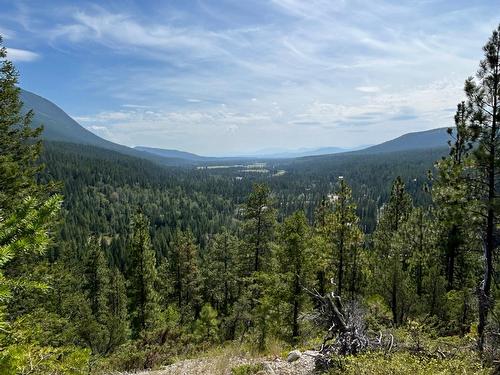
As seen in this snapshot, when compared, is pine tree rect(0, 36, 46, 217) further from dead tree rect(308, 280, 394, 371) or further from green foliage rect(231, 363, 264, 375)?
dead tree rect(308, 280, 394, 371)

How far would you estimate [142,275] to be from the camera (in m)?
23.6

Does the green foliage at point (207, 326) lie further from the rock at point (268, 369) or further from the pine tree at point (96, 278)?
the rock at point (268, 369)

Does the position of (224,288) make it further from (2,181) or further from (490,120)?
(490,120)

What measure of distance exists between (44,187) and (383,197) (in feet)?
551

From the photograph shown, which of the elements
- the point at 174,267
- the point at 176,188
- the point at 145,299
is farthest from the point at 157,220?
the point at 145,299

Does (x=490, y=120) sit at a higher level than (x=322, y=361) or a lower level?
higher

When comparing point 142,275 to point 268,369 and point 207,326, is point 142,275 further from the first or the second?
point 268,369

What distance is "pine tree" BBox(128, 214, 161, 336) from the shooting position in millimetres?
22656

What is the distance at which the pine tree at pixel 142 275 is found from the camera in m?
22.7

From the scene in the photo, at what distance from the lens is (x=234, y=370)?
7.93 meters

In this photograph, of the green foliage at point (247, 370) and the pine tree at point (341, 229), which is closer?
the green foliage at point (247, 370)

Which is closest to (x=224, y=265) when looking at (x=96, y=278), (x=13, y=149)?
(x=96, y=278)

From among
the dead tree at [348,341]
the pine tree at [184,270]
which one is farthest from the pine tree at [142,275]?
the dead tree at [348,341]

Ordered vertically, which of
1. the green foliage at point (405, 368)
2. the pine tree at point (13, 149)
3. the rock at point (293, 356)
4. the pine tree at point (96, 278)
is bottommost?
the pine tree at point (96, 278)
